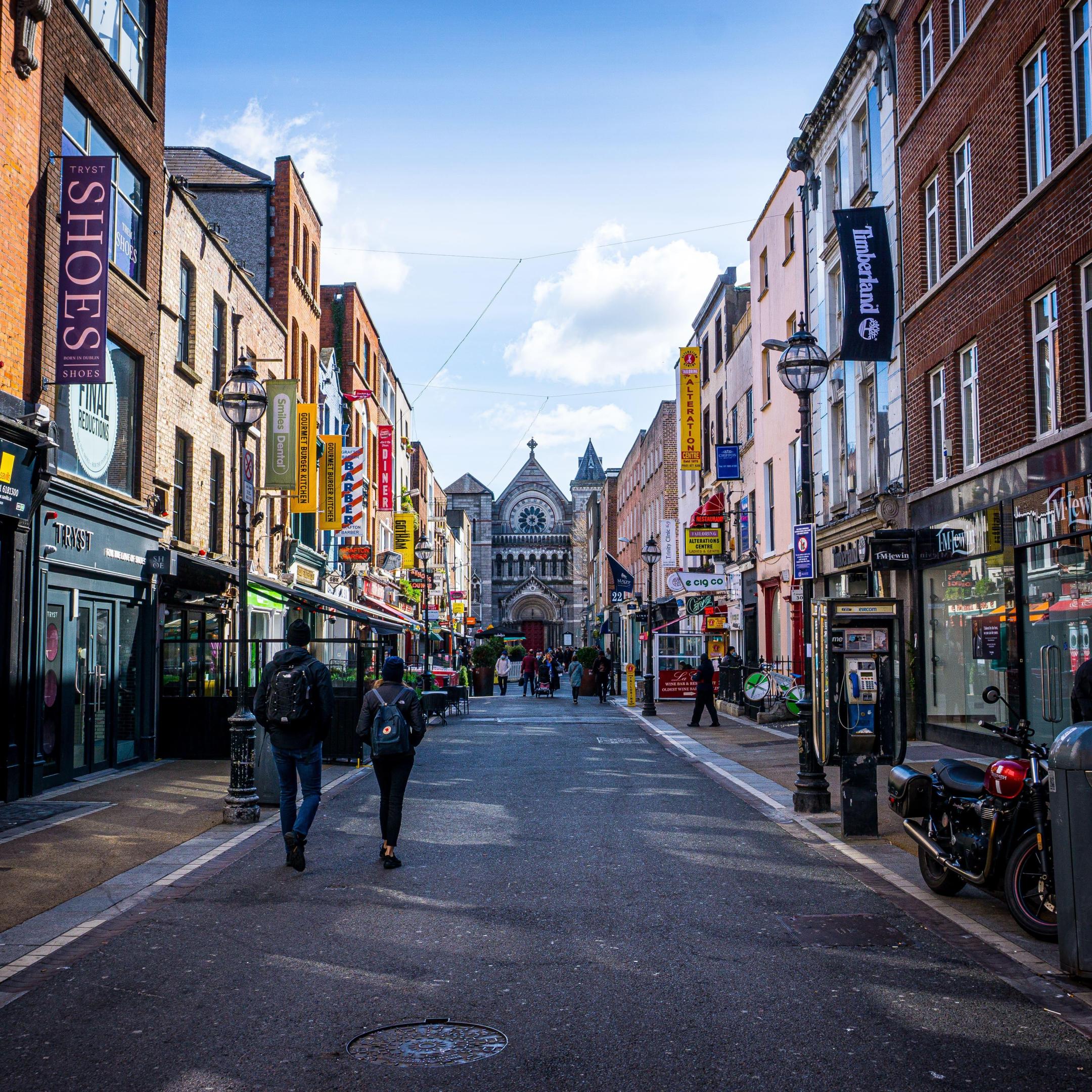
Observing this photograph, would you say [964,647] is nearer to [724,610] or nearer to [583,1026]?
[583,1026]

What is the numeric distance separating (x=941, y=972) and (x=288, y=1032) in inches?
129

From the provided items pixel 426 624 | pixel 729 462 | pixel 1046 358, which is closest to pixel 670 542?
pixel 729 462

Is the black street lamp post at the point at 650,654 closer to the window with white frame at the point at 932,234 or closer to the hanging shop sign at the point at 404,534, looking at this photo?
the window with white frame at the point at 932,234

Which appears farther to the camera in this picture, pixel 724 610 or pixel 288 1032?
pixel 724 610

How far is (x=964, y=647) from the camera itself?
17.0 m

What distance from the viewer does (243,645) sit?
499 inches

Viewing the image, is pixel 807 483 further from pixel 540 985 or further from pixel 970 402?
pixel 540 985

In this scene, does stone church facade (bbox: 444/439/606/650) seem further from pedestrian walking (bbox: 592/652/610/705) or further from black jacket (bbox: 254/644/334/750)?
black jacket (bbox: 254/644/334/750)

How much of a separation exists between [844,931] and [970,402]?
12.0 m

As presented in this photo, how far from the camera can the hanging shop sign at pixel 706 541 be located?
3491 centimetres

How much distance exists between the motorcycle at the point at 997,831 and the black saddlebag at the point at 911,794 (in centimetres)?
1

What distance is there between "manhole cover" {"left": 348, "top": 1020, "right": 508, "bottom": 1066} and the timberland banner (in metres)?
16.8

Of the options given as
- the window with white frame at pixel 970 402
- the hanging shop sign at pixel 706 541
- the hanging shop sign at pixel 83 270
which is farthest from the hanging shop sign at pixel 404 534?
the hanging shop sign at pixel 83 270

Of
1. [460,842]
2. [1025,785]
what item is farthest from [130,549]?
[1025,785]
